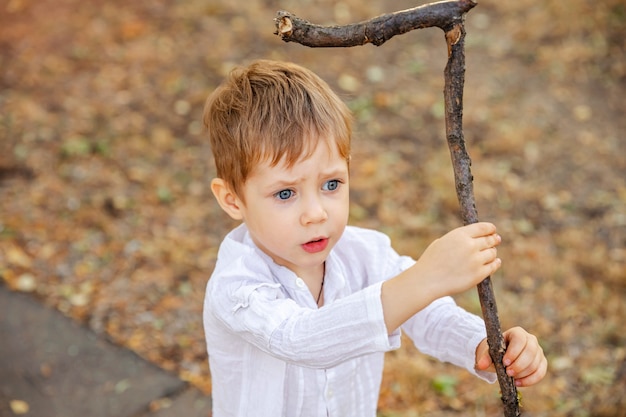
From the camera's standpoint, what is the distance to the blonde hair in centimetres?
176

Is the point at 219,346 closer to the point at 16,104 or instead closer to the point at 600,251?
the point at 600,251

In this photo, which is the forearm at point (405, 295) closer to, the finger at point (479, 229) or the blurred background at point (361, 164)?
the finger at point (479, 229)

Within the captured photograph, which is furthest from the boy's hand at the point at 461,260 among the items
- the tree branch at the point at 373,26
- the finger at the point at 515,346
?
the tree branch at the point at 373,26

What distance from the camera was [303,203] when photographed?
5.77ft

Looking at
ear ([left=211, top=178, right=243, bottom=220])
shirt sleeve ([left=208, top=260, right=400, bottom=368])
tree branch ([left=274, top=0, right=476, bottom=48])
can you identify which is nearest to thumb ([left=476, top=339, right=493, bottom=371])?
shirt sleeve ([left=208, top=260, right=400, bottom=368])

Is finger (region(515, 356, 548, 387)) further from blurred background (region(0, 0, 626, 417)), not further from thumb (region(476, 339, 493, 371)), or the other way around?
blurred background (region(0, 0, 626, 417))

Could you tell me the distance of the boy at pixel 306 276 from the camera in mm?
1538

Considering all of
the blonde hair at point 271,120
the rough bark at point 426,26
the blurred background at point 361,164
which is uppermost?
the rough bark at point 426,26

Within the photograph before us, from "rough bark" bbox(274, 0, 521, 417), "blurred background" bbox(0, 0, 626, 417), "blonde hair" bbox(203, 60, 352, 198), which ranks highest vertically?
"rough bark" bbox(274, 0, 521, 417)

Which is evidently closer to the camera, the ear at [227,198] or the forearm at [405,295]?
the forearm at [405,295]

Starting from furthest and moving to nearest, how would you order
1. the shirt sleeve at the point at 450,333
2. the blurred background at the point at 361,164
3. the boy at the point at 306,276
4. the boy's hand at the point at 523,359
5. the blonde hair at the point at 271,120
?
1. the blurred background at the point at 361,164
2. the shirt sleeve at the point at 450,333
3. the blonde hair at the point at 271,120
4. the boy's hand at the point at 523,359
5. the boy at the point at 306,276

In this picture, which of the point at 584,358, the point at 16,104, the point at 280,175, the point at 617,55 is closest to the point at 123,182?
the point at 16,104

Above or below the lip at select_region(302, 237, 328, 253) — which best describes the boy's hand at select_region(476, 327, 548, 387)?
below

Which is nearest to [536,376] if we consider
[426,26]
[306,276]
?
[306,276]
